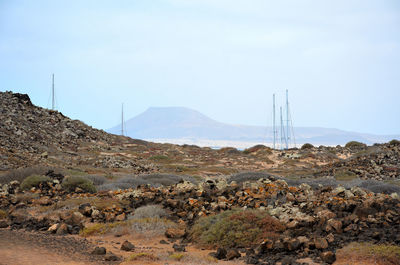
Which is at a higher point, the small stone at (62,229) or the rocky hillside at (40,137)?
the rocky hillside at (40,137)

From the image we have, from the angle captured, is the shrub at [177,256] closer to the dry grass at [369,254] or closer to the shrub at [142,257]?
the shrub at [142,257]

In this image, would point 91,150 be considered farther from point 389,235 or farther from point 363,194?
point 389,235

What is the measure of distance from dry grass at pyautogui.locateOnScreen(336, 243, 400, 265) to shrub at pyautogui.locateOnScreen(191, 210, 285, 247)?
68.3 inches

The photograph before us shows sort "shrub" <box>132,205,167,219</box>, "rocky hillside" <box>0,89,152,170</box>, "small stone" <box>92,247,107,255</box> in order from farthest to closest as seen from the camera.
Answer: "rocky hillside" <box>0,89,152,170</box>, "shrub" <box>132,205,167,219</box>, "small stone" <box>92,247,107,255</box>

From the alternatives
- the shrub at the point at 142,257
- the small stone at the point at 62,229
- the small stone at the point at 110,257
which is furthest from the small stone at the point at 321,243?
the small stone at the point at 62,229

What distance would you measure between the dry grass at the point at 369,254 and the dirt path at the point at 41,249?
4.98 meters

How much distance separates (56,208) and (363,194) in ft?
32.6

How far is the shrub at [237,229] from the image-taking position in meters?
9.54

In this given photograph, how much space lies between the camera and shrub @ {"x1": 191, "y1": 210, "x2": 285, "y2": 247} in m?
9.54

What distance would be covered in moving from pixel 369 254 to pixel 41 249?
704cm

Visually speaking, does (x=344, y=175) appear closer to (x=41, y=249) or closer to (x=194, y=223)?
(x=194, y=223)

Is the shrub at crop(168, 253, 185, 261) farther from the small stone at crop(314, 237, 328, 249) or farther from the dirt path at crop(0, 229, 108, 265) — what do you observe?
the small stone at crop(314, 237, 328, 249)

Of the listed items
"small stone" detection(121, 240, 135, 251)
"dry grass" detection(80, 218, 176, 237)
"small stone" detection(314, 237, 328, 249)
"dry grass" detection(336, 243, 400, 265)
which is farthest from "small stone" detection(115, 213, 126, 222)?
"dry grass" detection(336, 243, 400, 265)

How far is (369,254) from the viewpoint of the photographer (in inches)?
310
